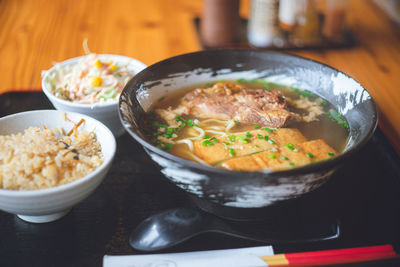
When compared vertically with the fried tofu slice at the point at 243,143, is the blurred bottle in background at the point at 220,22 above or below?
above

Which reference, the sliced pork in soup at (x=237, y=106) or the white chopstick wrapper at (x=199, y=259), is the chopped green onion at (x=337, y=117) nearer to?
the sliced pork in soup at (x=237, y=106)

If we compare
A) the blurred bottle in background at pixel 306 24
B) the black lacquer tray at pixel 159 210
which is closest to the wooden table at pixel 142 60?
the black lacquer tray at pixel 159 210

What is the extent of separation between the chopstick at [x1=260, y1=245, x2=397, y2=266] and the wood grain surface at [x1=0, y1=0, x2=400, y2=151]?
1.13m

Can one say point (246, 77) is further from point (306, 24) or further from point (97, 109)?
point (306, 24)

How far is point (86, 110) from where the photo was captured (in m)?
1.85

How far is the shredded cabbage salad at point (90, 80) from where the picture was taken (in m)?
1.97

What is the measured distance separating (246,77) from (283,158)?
2.63 ft

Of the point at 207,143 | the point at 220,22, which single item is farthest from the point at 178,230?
the point at 220,22

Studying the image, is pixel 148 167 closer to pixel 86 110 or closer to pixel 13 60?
pixel 86 110

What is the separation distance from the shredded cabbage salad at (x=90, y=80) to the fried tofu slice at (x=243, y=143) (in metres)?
0.62

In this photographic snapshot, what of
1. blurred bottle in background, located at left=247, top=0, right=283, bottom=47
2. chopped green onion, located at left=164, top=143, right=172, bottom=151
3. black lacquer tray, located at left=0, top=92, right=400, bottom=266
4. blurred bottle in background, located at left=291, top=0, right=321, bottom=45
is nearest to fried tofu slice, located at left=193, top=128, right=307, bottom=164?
chopped green onion, located at left=164, top=143, right=172, bottom=151

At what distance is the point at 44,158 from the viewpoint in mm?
1422

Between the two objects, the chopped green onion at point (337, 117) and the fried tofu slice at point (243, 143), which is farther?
the chopped green onion at point (337, 117)

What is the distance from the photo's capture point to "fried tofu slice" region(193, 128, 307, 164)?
5.09 ft
